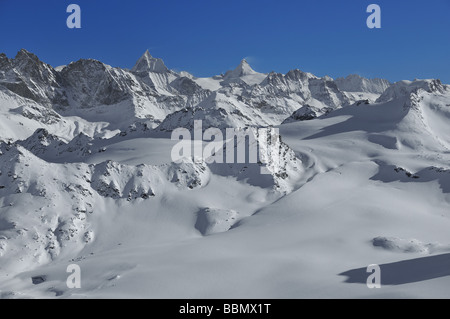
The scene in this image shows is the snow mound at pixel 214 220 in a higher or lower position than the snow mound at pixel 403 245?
higher

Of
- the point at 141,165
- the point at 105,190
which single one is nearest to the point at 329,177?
the point at 141,165

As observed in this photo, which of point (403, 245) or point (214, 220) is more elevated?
point (214, 220)

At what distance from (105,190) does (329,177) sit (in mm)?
42542

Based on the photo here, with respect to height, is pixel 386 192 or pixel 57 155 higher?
pixel 57 155

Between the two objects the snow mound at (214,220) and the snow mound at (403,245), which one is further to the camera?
the snow mound at (214,220)

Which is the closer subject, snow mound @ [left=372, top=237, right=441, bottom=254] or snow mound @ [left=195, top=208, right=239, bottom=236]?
snow mound @ [left=372, top=237, right=441, bottom=254]

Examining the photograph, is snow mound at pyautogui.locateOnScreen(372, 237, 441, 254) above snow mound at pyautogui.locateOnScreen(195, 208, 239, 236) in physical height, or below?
below

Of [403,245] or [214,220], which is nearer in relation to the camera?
[403,245]

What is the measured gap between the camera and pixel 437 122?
131 metres
